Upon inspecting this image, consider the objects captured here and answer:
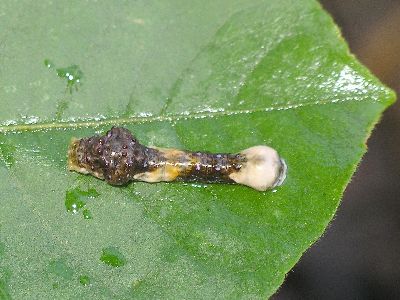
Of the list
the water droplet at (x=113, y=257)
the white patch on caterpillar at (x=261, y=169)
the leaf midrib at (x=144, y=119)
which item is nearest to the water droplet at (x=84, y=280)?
the water droplet at (x=113, y=257)

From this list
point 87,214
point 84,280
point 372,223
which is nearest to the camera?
point 84,280

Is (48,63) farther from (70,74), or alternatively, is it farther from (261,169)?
(261,169)

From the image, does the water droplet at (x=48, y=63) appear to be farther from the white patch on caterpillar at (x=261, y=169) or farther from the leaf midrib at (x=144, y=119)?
the white patch on caterpillar at (x=261, y=169)

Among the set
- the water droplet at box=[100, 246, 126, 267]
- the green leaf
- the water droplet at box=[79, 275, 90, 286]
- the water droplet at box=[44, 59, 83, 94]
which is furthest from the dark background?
the water droplet at box=[44, 59, 83, 94]

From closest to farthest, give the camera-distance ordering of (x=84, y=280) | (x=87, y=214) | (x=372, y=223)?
(x=84, y=280) → (x=87, y=214) → (x=372, y=223)

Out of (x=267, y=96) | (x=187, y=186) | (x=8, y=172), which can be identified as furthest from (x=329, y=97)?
(x=8, y=172)

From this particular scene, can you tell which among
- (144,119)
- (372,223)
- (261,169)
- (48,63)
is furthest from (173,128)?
(372,223)
